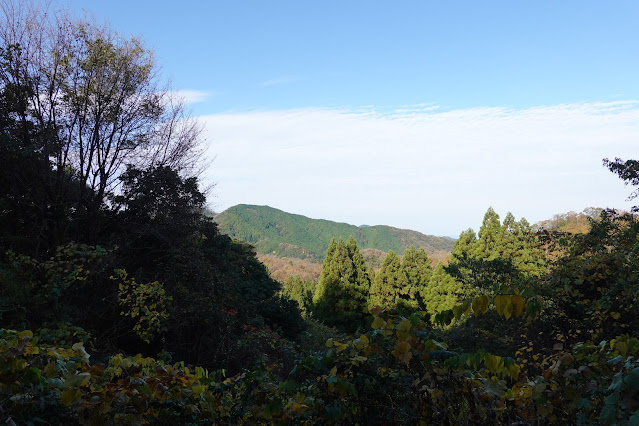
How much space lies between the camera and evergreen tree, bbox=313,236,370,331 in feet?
102

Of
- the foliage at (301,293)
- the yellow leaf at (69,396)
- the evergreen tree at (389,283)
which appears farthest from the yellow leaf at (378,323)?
the foliage at (301,293)

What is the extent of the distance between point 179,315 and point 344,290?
72.1 feet

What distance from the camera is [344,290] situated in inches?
1254

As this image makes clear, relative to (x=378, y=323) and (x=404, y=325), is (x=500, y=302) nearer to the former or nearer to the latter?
(x=404, y=325)

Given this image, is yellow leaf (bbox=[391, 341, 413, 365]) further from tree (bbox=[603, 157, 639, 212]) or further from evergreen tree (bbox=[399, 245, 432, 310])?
evergreen tree (bbox=[399, 245, 432, 310])

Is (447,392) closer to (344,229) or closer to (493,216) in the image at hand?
(493,216)

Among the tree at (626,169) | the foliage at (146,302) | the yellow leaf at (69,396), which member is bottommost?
the foliage at (146,302)

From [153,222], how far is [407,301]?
78.5 ft

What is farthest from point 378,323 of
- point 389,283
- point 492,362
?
point 389,283

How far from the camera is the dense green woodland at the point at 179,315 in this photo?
206 cm

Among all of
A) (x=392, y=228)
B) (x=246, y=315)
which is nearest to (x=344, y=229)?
(x=392, y=228)

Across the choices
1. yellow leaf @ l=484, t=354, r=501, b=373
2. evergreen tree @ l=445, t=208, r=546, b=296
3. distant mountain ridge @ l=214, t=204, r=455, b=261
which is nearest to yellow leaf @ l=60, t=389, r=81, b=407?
yellow leaf @ l=484, t=354, r=501, b=373

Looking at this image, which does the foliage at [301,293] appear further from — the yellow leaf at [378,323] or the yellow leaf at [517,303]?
the yellow leaf at [517,303]

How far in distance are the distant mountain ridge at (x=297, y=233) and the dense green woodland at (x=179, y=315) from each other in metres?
130
